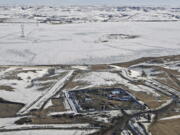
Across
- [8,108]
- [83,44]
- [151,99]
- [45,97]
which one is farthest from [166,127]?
[83,44]

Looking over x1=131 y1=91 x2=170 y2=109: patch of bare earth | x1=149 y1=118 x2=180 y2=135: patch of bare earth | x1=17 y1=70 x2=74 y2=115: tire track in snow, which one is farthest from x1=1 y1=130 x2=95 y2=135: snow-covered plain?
x1=131 y1=91 x2=170 y2=109: patch of bare earth

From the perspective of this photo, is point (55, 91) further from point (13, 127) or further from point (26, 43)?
point (26, 43)

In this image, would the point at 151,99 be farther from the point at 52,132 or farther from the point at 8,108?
the point at 8,108

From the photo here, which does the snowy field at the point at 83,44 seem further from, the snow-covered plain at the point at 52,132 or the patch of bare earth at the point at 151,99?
the snow-covered plain at the point at 52,132

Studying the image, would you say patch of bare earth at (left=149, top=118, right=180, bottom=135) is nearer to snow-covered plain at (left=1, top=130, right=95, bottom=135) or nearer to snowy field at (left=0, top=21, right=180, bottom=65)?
snow-covered plain at (left=1, top=130, right=95, bottom=135)

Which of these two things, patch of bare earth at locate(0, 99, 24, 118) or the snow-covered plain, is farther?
patch of bare earth at locate(0, 99, 24, 118)

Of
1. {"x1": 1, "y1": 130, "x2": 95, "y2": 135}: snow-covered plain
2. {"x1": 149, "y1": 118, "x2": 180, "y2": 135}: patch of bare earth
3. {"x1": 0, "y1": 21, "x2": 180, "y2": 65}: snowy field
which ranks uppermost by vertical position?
{"x1": 0, "y1": 21, "x2": 180, "y2": 65}: snowy field

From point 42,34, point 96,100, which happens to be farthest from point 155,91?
point 42,34

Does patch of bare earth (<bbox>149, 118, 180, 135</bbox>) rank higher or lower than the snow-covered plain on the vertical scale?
lower

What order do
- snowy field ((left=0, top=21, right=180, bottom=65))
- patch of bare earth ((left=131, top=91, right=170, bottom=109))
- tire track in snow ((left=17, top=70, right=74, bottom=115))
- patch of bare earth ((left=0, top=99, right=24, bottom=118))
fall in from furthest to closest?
snowy field ((left=0, top=21, right=180, bottom=65)) < patch of bare earth ((left=131, top=91, right=170, bottom=109)) < tire track in snow ((left=17, top=70, right=74, bottom=115)) < patch of bare earth ((left=0, top=99, right=24, bottom=118))

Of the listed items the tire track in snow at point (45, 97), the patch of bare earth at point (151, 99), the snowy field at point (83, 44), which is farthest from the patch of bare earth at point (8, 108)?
the snowy field at point (83, 44)
